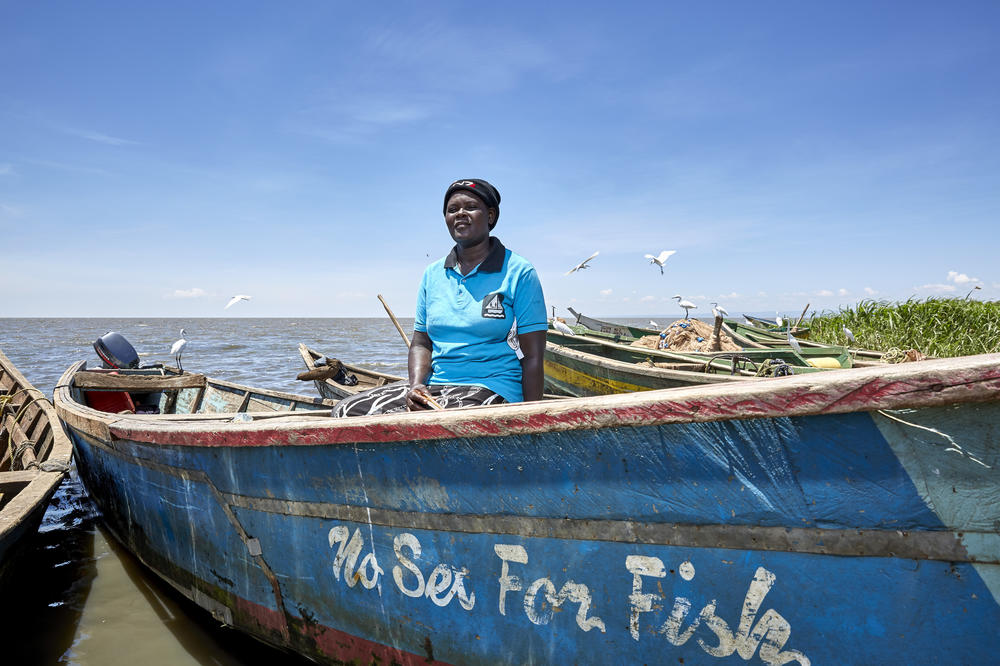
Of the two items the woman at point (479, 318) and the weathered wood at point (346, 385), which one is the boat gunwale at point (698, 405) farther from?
the weathered wood at point (346, 385)

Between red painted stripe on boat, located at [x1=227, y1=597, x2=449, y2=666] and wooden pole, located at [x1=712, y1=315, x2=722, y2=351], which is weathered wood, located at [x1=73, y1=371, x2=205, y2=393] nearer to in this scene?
red painted stripe on boat, located at [x1=227, y1=597, x2=449, y2=666]

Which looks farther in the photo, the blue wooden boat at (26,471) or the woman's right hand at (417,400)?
the blue wooden boat at (26,471)

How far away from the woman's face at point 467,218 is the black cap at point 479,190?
20 millimetres

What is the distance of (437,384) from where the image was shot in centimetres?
266

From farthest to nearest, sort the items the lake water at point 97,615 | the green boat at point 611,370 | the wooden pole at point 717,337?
1. the wooden pole at point 717,337
2. the green boat at point 611,370
3. the lake water at point 97,615

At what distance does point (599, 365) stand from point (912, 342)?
8.46 m

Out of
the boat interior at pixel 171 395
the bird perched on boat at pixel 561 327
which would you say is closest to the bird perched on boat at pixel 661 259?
the bird perched on boat at pixel 561 327

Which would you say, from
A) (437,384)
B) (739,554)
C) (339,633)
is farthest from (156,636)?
(739,554)

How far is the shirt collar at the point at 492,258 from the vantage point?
266 cm

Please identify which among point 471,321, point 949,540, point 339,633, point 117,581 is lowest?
point 117,581

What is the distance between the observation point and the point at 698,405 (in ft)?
4.42

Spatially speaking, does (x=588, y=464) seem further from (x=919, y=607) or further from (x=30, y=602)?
(x=30, y=602)

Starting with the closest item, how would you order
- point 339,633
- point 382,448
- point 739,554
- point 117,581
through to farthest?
1. point 739,554
2. point 382,448
3. point 339,633
4. point 117,581

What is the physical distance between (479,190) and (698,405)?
66.9 inches
